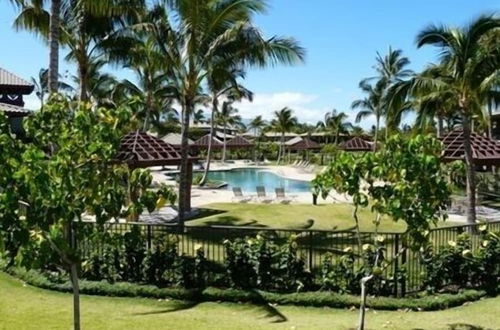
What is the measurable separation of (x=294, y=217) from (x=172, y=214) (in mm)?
4862

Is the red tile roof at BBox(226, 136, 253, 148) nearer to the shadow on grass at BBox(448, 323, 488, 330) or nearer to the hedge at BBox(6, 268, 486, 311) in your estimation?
the hedge at BBox(6, 268, 486, 311)

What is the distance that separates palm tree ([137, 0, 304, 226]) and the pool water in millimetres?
20227

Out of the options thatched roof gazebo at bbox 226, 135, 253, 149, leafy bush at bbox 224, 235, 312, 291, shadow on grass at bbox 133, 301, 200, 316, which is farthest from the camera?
thatched roof gazebo at bbox 226, 135, 253, 149

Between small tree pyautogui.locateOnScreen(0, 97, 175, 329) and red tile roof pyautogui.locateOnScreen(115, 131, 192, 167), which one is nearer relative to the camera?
small tree pyautogui.locateOnScreen(0, 97, 175, 329)

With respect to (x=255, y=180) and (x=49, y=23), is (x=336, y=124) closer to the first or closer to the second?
(x=255, y=180)

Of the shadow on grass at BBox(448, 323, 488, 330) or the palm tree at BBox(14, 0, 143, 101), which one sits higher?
the palm tree at BBox(14, 0, 143, 101)

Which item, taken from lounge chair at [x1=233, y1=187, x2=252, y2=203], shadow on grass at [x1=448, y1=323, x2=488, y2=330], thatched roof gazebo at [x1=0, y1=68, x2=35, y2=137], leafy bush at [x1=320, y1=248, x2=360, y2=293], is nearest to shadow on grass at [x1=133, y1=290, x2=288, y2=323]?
leafy bush at [x1=320, y1=248, x2=360, y2=293]

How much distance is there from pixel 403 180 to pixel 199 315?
3.97 m

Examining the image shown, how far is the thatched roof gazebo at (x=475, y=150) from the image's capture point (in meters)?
21.0

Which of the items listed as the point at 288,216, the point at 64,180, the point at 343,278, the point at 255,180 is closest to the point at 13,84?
the point at 288,216

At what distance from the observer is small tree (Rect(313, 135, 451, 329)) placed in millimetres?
6602

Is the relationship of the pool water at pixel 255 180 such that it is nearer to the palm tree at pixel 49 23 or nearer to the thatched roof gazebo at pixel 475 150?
the thatched roof gazebo at pixel 475 150

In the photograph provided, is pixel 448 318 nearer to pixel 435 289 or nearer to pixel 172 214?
pixel 435 289

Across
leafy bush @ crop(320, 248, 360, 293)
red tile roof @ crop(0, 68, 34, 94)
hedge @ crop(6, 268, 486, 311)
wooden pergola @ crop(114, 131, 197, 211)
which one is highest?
red tile roof @ crop(0, 68, 34, 94)
